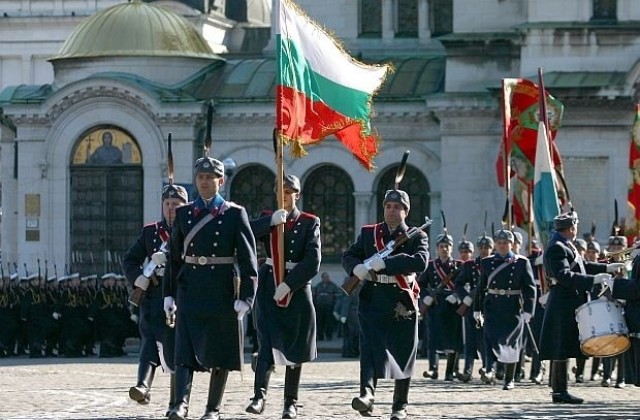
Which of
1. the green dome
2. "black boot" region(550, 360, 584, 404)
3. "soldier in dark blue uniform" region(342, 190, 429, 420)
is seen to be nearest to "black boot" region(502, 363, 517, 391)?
"black boot" region(550, 360, 584, 404)

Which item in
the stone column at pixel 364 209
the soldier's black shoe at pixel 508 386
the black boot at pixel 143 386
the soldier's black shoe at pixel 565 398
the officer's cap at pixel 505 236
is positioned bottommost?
the soldier's black shoe at pixel 508 386

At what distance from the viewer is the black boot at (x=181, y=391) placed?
1717cm

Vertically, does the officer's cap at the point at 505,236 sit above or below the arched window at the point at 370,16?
below

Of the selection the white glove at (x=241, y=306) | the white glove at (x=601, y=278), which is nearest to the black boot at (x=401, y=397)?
the white glove at (x=241, y=306)

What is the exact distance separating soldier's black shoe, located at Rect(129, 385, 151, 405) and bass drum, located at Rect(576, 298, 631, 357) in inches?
157

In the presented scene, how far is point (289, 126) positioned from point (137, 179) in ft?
A: 86.6

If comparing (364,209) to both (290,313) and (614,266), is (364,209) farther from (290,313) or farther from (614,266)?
(290,313)

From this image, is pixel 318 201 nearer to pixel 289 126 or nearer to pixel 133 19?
pixel 133 19

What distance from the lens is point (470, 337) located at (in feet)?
89.0

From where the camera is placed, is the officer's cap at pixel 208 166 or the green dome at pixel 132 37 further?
the green dome at pixel 132 37

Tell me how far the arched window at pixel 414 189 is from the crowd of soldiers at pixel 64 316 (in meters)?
8.87

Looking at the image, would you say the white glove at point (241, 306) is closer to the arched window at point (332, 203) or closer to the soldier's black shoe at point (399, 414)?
the soldier's black shoe at point (399, 414)

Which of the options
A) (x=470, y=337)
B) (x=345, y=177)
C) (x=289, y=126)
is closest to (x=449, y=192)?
(x=345, y=177)

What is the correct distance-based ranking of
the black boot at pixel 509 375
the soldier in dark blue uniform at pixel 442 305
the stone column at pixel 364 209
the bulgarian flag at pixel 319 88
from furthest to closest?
the stone column at pixel 364 209 → the soldier in dark blue uniform at pixel 442 305 → the black boot at pixel 509 375 → the bulgarian flag at pixel 319 88
